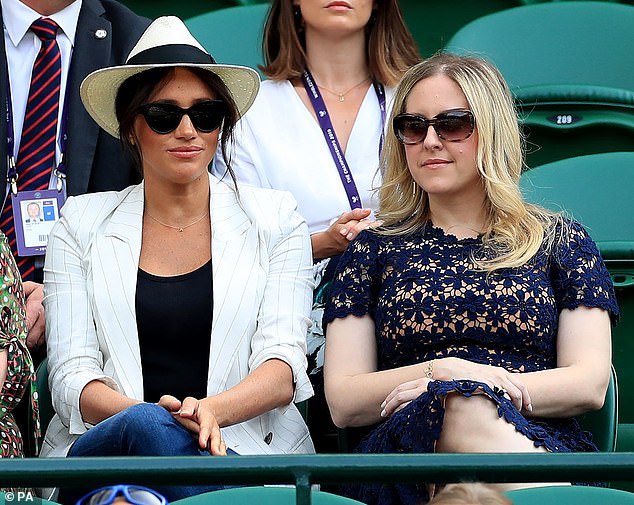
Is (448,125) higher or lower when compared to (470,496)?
higher

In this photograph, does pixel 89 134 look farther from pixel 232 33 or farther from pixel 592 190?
pixel 592 190

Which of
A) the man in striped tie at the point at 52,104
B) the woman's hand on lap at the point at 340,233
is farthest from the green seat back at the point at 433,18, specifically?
the woman's hand on lap at the point at 340,233

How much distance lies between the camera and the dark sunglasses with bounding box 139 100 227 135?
111 inches

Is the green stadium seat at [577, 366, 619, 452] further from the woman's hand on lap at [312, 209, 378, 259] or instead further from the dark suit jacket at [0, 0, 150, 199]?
the dark suit jacket at [0, 0, 150, 199]

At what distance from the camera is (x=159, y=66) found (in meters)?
2.87

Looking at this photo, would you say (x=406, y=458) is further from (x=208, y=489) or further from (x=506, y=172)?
(x=506, y=172)

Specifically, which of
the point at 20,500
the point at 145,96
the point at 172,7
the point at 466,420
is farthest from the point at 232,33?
the point at 20,500

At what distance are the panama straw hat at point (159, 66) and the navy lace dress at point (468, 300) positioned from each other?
501 mm

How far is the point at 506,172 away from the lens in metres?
2.82

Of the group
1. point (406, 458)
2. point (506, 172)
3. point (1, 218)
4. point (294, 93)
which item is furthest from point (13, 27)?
point (406, 458)

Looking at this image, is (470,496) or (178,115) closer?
(470,496)

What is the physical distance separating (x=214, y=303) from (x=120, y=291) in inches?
8.1

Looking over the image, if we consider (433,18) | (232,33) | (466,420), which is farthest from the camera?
(433,18)

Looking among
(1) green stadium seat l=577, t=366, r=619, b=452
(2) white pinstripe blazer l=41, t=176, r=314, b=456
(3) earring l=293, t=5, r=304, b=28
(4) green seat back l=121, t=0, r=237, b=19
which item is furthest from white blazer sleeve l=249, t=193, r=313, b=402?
(4) green seat back l=121, t=0, r=237, b=19
